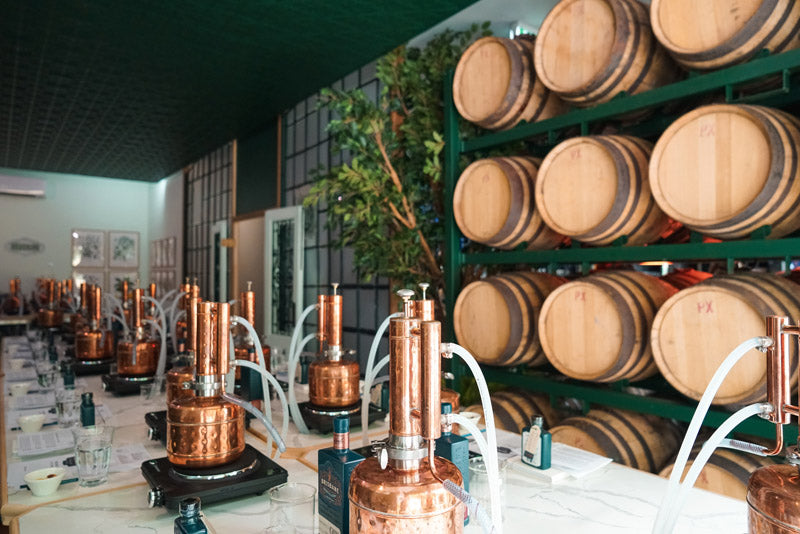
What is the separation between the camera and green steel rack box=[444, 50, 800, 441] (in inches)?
78.7

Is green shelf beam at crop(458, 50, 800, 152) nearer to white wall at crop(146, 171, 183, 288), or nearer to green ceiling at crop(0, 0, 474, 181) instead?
green ceiling at crop(0, 0, 474, 181)

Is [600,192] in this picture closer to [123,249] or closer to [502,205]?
Result: [502,205]

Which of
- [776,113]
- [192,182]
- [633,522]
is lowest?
[633,522]

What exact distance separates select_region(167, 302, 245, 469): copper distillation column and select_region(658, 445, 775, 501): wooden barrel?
161 cm

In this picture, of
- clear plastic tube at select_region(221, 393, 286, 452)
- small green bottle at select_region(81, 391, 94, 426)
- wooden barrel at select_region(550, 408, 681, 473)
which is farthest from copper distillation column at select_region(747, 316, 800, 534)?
small green bottle at select_region(81, 391, 94, 426)

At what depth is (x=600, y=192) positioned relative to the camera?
241 cm

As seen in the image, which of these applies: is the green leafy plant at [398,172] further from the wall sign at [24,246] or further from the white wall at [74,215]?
the wall sign at [24,246]

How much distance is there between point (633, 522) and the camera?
1.18m

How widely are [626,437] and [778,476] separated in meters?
1.65

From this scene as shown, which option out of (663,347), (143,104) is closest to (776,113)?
(663,347)

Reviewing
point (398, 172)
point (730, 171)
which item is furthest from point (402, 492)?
point (398, 172)

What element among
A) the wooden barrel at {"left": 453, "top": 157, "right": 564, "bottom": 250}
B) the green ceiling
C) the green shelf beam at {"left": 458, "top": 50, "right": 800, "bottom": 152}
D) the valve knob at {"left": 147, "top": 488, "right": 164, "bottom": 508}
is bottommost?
the valve knob at {"left": 147, "top": 488, "right": 164, "bottom": 508}

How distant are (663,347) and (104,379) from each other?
2.29 meters

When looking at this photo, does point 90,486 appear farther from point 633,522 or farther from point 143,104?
point 143,104
